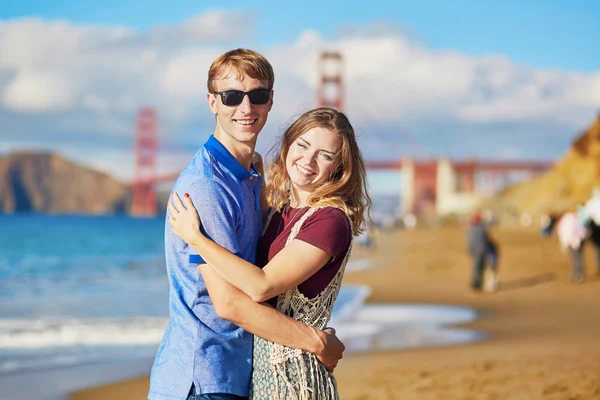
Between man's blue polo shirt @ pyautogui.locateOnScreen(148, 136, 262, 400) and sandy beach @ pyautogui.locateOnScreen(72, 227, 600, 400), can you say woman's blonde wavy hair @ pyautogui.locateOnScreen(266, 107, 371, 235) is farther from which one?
sandy beach @ pyautogui.locateOnScreen(72, 227, 600, 400)

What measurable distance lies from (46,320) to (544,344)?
5.06 meters

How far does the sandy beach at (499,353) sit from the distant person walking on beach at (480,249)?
0.22 metres

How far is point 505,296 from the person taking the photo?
34.4 feet

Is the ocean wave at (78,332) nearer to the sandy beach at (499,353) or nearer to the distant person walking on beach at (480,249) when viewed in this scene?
the sandy beach at (499,353)

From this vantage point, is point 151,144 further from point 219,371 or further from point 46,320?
point 219,371

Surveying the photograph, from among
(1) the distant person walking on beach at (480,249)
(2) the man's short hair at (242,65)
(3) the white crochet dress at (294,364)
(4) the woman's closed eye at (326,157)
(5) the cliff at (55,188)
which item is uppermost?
(5) the cliff at (55,188)

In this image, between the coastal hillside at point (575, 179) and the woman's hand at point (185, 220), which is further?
the coastal hillside at point (575, 179)

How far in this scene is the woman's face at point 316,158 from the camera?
5.79 feet

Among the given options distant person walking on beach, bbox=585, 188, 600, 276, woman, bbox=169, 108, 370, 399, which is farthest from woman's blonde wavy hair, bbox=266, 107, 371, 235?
distant person walking on beach, bbox=585, 188, 600, 276

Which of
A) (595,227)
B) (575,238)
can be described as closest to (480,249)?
(575,238)

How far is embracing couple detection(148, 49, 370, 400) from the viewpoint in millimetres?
1616

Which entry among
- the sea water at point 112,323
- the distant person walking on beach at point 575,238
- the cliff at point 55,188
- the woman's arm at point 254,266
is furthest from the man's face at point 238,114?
the cliff at point 55,188

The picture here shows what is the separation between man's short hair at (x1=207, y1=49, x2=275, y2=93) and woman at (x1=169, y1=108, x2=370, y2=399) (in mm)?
146

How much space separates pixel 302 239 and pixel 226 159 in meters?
0.24
